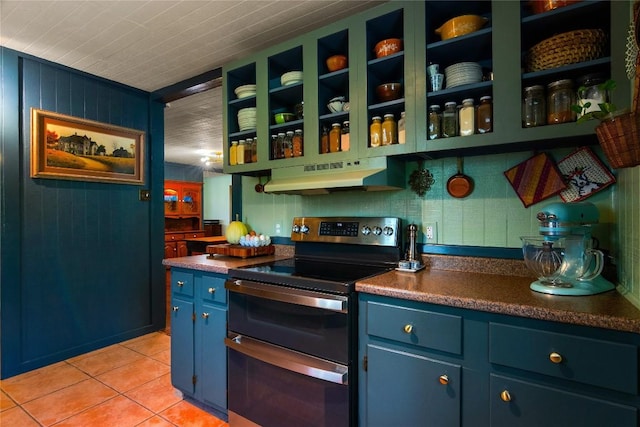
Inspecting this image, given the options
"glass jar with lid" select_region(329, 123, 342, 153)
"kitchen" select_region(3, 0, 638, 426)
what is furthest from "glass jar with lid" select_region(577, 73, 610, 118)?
"glass jar with lid" select_region(329, 123, 342, 153)

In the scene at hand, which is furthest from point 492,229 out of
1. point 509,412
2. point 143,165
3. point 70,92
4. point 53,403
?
point 70,92

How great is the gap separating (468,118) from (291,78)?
1043 mm

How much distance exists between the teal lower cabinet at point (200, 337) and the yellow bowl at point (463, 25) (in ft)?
5.38

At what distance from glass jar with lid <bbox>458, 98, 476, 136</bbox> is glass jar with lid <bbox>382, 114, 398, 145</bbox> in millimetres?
307

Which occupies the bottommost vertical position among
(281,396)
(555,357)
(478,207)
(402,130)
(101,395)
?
(101,395)

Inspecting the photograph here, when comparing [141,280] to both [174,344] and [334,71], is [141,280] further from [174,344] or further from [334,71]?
[334,71]

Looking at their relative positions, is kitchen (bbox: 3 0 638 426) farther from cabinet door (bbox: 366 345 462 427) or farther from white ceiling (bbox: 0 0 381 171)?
white ceiling (bbox: 0 0 381 171)

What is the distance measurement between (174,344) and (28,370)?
1.32 metres

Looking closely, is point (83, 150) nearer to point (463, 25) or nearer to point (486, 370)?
point (463, 25)

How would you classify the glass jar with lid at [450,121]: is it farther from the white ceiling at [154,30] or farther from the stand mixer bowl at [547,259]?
the white ceiling at [154,30]

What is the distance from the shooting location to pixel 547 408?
99 cm

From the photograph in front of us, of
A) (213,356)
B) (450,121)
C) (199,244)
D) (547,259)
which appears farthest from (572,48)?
(199,244)

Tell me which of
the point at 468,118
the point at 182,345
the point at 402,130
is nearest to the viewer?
the point at 468,118

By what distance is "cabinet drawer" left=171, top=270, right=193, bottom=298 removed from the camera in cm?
195
